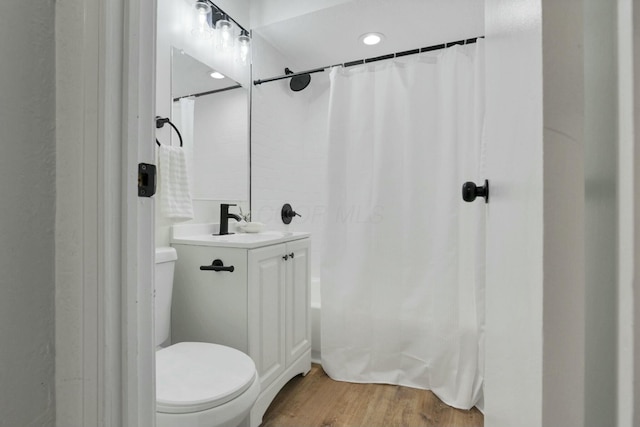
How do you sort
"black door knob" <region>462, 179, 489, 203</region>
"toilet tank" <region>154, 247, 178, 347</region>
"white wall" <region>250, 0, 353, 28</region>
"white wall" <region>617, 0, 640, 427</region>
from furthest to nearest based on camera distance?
"white wall" <region>250, 0, 353, 28</region> → "toilet tank" <region>154, 247, 178, 347</region> → "black door knob" <region>462, 179, 489, 203</region> → "white wall" <region>617, 0, 640, 427</region>

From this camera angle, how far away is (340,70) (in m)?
1.90

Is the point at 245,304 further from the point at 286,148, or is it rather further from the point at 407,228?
the point at 286,148

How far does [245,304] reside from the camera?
1309mm

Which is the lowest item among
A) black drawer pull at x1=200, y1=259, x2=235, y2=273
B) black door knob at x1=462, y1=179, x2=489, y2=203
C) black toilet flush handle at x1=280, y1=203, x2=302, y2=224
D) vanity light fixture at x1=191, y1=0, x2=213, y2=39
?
black drawer pull at x1=200, y1=259, x2=235, y2=273

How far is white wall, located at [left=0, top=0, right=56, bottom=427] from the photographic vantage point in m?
0.42

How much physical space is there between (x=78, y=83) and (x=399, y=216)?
158cm

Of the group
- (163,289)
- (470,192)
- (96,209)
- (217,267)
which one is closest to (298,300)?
(217,267)

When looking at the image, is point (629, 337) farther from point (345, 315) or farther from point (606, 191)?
point (345, 315)

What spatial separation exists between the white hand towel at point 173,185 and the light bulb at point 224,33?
867 millimetres

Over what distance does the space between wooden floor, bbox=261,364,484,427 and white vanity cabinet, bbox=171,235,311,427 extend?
12 centimetres

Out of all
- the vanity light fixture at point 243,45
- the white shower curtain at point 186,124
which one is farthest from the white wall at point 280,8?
the white shower curtain at point 186,124

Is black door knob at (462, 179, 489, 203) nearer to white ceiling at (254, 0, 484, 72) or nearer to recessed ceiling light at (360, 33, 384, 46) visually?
white ceiling at (254, 0, 484, 72)

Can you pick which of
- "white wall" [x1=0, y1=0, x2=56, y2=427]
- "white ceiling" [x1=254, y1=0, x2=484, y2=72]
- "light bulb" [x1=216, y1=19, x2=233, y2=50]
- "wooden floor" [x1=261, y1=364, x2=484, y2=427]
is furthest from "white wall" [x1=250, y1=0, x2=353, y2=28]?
"wooden floor" [x1=261, y1=364, x2=484, y2=427]

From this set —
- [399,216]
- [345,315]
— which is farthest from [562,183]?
[345,315]
